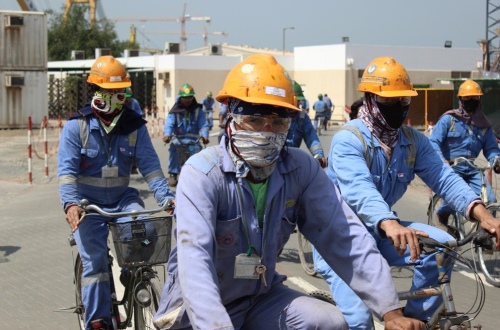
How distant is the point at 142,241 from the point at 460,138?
5.52 m

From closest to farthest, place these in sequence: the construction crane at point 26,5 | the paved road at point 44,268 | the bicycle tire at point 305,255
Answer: the paved road at point 44,268
the bicycle tire at point 305,255
the construction crane at point 26,5

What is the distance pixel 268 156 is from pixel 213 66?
53.7 m

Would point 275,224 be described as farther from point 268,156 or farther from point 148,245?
point 148,245

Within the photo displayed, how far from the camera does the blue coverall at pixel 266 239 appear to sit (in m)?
3.48

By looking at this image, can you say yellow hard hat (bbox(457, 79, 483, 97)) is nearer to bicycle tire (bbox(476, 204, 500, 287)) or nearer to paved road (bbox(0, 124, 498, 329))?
bicycle tire (bbox(476, 204, 500, 287))

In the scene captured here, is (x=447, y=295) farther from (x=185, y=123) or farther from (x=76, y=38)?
(x=76, y=38)

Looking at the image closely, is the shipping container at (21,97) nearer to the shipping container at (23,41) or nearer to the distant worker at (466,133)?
the shipping container at (23,41)

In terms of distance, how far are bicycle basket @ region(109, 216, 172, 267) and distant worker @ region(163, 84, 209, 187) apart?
8.50 metres

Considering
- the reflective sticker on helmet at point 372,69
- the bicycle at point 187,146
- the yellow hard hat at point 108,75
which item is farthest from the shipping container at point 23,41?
the reflective sticker on helmet at point 372,69

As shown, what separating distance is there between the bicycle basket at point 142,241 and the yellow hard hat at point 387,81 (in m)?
1.63

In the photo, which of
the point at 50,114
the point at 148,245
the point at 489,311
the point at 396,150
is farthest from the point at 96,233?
the point at 50,114

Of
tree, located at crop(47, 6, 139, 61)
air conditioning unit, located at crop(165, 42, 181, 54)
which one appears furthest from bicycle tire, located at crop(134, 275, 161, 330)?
tree, located at crop(47, 6, 139, 61)

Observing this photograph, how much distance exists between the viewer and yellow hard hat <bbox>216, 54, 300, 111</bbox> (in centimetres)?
361

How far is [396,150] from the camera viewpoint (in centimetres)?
548
